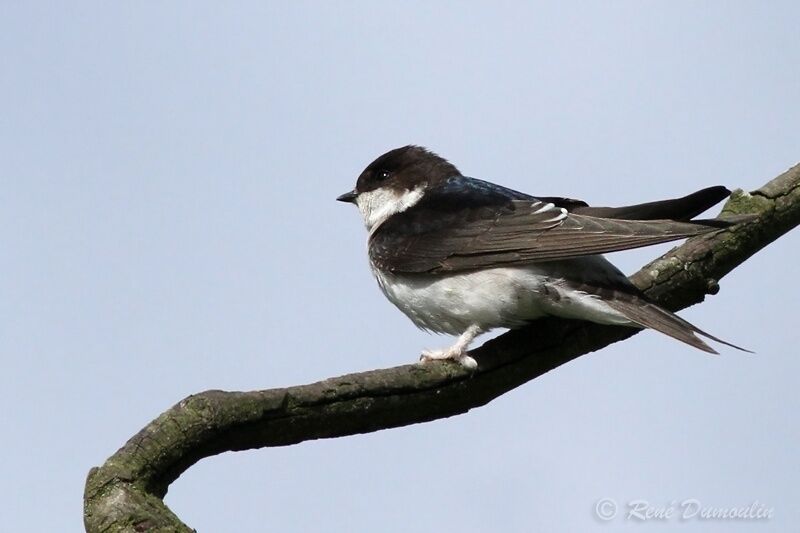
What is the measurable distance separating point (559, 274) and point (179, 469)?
309 centimetres

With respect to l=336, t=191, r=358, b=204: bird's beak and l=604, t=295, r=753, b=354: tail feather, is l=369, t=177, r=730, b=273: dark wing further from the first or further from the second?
l=336, t=191, r=358, b=204: bird's beak

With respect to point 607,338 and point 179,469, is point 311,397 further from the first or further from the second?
point 607,338

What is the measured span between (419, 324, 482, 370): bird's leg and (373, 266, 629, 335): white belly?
87 mm

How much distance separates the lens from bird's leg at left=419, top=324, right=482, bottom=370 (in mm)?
6723

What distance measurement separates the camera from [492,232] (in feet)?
26.3

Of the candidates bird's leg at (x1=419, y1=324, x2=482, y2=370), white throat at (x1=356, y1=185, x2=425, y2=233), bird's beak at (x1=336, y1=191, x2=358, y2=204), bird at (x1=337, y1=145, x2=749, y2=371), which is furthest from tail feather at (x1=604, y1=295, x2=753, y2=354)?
bird's beak at (x1=336, y1=191, x2=358, y2=204)

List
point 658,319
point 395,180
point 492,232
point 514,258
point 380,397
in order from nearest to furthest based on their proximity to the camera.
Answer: point 380,397
point 658,319
point 514,258
point 492,232
point 395,180

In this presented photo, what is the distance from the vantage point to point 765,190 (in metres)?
7.79

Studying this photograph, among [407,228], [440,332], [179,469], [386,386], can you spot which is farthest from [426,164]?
[179,469]

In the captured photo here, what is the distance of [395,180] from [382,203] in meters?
0.21

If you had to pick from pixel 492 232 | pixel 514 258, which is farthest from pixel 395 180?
pixel 514 258

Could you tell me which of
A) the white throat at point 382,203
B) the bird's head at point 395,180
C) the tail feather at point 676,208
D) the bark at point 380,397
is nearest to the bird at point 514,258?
the tail feather at point 676,208

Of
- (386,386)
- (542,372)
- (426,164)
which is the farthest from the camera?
(426,164)

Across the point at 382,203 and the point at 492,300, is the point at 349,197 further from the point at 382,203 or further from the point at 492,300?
the point at 492,300
